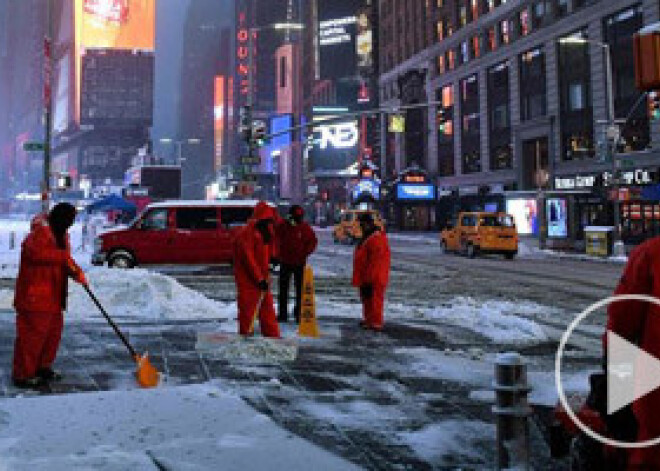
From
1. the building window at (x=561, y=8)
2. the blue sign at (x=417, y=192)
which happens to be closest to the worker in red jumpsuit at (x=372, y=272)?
the building window at (x=561, y=8)

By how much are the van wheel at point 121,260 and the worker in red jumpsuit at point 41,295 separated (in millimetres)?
12872

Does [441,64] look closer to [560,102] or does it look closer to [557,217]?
[560,102]

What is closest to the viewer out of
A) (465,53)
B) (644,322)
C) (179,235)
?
(644,322)

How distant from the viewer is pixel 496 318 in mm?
10812

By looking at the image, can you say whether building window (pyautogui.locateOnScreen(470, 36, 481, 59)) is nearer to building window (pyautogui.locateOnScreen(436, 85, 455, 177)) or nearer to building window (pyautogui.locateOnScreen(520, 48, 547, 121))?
building window (pyautogui.locateOnScreen(436, 85, 455, 177))

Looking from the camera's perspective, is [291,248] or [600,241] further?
[600,241]

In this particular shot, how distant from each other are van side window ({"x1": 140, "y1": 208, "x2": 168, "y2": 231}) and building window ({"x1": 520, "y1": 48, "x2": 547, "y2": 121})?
3621cm

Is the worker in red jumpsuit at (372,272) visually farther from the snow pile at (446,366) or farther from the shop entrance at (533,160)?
the shop entrance at (533,160)

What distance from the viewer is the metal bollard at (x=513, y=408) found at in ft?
11.3

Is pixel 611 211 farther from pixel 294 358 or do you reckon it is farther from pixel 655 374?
pixel 655 374

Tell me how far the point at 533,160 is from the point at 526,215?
4485mm

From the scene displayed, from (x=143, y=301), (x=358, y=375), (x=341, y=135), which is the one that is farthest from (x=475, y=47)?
(x=341, y=135)

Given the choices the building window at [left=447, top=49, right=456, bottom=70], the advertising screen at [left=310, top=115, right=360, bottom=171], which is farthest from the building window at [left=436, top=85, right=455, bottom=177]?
the advertising screen at [left=310, top=115, right=360, bottom=171]

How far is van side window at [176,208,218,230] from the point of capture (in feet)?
64.3
